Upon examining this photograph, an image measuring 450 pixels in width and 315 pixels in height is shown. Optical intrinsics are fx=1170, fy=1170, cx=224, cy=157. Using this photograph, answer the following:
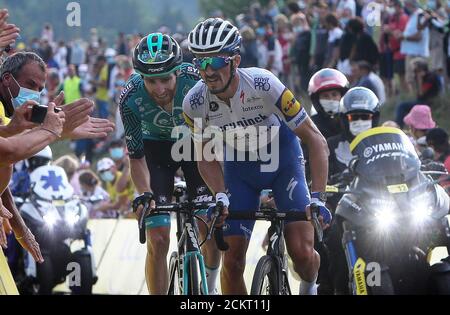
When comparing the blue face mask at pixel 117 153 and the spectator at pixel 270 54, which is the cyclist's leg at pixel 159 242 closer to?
the blue face mask at pixel 117 153

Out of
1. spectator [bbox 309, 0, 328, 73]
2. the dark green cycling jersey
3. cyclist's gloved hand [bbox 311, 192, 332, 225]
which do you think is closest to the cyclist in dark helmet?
the dark green cycling jersey

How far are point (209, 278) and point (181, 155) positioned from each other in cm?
113

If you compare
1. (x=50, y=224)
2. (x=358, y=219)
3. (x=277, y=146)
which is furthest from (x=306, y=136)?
(x=50, y=224)

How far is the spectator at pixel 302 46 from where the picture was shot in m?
21.1

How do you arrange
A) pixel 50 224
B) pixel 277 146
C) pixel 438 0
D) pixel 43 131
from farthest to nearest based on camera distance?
pixel 438 0 < pixel 50 224 < pixel 277 146 < pixel 43 131

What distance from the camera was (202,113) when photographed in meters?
8.70

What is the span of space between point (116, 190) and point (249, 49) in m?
5.42

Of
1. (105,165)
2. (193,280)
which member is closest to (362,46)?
(105,165)

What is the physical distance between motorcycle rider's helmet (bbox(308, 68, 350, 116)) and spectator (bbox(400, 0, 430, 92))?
6.92m

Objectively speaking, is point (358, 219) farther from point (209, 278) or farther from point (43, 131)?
point (43, 131)

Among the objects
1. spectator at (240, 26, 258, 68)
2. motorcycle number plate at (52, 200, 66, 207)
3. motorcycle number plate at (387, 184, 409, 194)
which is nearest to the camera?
motorcycle number plate at (387, 184, 409, 194)

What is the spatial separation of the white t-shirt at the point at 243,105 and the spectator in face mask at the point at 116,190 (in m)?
8.89

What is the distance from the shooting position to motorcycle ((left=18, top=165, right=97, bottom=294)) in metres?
13.5

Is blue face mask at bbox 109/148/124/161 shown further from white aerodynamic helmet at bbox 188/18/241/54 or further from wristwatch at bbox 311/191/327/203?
wristwatch at bbox 311/191/327/203
